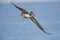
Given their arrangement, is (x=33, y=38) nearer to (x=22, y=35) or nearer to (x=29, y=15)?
(x=22, y=35)

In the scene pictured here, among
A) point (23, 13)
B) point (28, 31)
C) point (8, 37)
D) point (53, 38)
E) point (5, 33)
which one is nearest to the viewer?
point (23, 13)

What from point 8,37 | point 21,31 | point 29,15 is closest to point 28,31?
point 21,31

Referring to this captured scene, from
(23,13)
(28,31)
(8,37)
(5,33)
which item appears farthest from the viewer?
(28,31)

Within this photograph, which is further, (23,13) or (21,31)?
(21,31)

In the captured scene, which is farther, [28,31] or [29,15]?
[28,31]

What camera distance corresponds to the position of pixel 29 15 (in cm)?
845

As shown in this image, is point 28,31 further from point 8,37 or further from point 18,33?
point 8,37

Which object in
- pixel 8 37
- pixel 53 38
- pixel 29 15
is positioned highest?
pixel 8 37

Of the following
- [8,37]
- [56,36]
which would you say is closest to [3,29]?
[8,37]

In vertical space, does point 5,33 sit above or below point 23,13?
above

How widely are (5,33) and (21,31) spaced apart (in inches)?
34.3

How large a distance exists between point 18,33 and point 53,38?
92.1 inches

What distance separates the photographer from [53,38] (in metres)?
12.0

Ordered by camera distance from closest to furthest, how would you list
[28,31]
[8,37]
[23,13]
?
[23,13], [8,37], [28,31]
